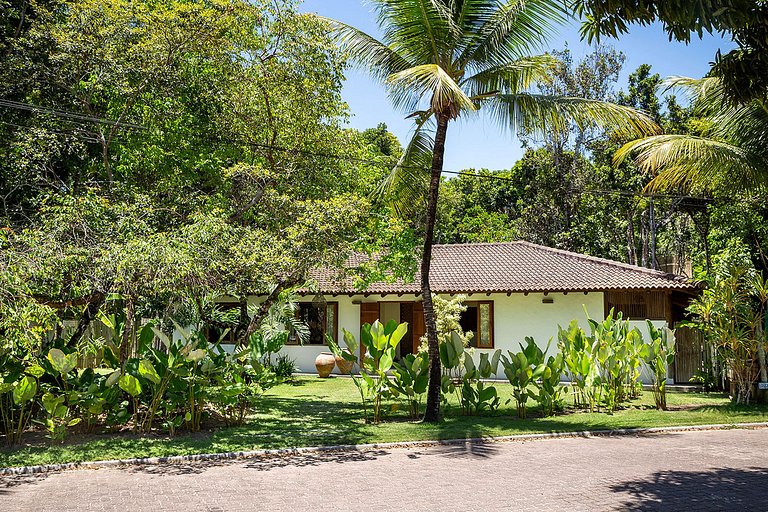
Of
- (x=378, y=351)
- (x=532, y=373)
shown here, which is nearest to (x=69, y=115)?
(x=378, y=351)

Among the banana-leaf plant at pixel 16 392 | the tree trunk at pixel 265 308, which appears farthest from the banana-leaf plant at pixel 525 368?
the banana-leaf plant at pixel 16 392

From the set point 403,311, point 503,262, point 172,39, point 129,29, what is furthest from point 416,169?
point 403,311

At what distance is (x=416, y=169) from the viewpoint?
1377 centimetres

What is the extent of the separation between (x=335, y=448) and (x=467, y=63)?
6.82 m

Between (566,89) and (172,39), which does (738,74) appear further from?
(566,89)

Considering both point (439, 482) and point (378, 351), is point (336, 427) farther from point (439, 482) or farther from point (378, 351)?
point (439, 482)

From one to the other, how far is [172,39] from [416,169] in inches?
212

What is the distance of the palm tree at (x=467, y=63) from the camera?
36.7 ft

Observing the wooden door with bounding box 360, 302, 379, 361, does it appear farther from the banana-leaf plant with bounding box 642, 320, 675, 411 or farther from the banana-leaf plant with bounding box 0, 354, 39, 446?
the banana-leaf plant with bounding box 0, 354, 39, 446

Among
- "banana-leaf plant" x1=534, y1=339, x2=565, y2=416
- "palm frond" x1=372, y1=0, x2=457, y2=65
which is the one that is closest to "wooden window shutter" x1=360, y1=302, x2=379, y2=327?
"banana-leaf plant" x1=534, y1=339, x2=565, y2=416

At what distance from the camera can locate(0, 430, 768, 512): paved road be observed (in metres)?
6.89

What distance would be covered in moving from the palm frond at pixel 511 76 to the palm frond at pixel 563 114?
357 mm

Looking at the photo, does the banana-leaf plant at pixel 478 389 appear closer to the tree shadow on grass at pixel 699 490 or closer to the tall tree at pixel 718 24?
the tree shadow on grass at pixel 699 490

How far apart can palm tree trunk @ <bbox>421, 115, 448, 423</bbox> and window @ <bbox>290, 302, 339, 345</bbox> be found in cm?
1138
